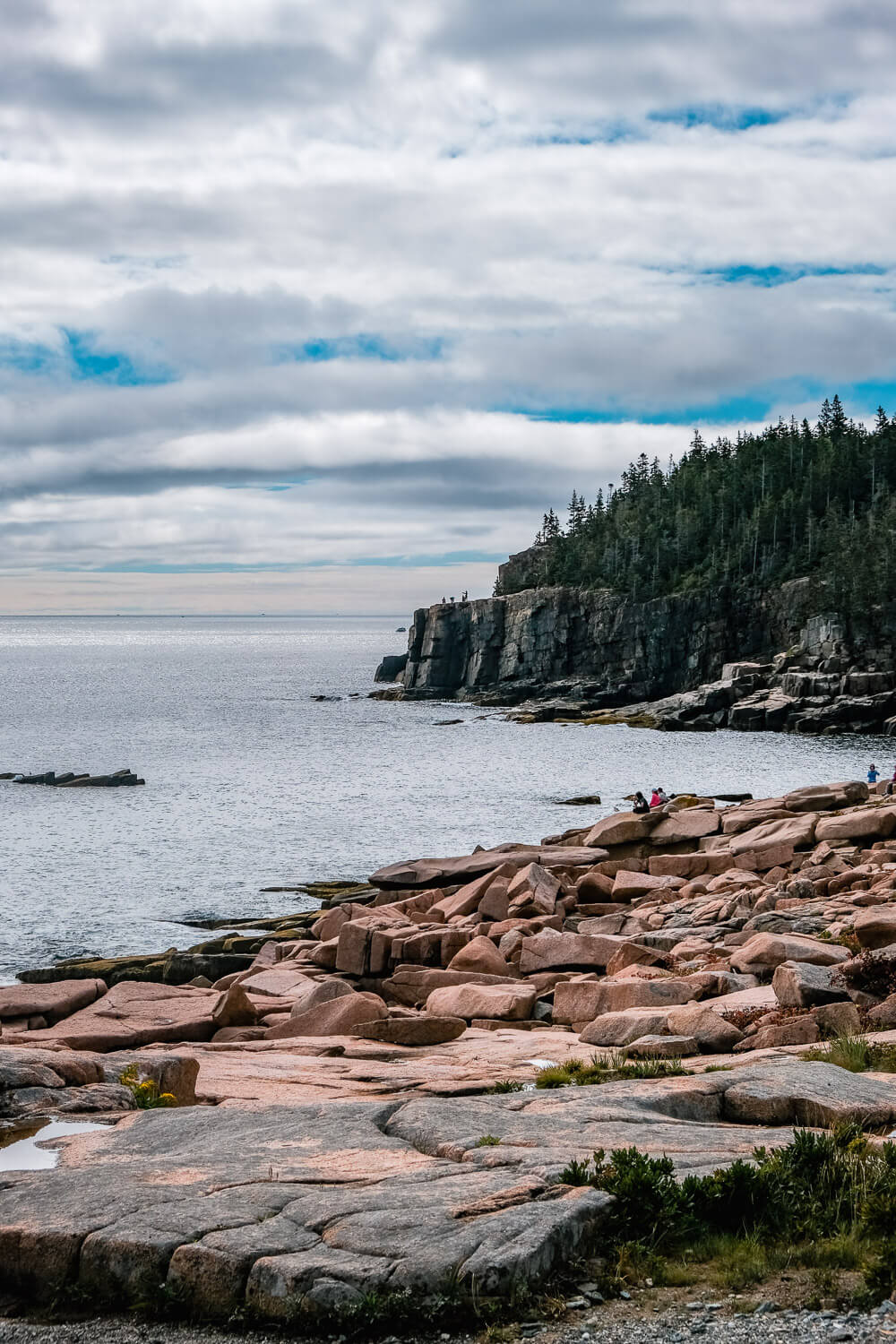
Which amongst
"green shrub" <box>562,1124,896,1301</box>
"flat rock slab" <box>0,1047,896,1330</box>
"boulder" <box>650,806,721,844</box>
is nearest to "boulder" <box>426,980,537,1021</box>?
"flat rock slab" <box>0,1047,896,1330</box>

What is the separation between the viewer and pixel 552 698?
414ft

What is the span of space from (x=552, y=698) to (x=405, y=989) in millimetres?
104079

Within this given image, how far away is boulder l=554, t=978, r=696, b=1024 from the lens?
1777 centimetres

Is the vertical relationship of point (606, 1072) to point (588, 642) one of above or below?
below

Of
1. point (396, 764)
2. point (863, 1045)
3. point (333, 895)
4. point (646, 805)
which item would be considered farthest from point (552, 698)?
point (863, 1045)

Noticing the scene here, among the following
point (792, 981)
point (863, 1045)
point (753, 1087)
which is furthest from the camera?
point (792, 981)

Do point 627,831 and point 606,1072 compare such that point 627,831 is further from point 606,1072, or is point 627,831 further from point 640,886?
point 606,1072

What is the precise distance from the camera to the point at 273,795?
6694cm

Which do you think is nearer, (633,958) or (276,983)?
(633,958)

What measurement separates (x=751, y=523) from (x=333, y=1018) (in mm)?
132979

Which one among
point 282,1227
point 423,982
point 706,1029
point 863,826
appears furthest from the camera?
point 863,826

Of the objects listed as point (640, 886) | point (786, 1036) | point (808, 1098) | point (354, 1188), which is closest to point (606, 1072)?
point (786, 1036)

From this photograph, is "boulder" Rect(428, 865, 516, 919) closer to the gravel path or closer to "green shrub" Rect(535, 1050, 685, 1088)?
"green shrub" Rect(535, 1050, 685, 1088)

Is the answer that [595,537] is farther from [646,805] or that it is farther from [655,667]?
[646,805]
